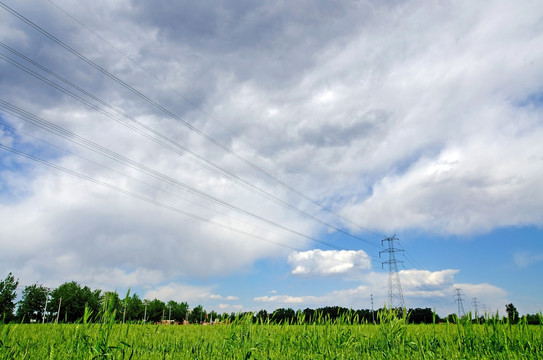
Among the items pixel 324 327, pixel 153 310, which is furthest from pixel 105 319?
pixel 153 310

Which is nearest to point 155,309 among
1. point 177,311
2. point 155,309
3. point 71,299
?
point 155,309

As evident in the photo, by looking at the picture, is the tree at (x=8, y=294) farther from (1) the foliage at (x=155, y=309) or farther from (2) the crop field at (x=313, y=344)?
(2) the crop field at (x=313, y=344)

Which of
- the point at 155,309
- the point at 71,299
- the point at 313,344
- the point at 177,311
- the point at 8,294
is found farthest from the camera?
the point at 177,311

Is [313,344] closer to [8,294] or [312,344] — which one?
[312,344]

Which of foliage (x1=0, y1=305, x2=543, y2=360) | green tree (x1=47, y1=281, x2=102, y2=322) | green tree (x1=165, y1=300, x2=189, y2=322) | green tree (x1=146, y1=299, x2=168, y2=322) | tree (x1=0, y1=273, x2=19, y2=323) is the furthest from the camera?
green tree (x1=165, y1=300, x2=189, y2=322)

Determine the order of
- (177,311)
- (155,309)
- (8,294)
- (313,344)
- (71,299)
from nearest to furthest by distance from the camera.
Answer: (313,344)
(8,294)
(71,299)
(155,309)
(177,311)

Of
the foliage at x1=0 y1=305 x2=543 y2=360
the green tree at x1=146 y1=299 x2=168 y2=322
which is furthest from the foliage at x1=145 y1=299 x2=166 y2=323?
the foliage at x1=0 y1=305 x2=543 y2=360

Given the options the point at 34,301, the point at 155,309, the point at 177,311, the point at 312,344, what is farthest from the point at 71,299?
the point at 312,344

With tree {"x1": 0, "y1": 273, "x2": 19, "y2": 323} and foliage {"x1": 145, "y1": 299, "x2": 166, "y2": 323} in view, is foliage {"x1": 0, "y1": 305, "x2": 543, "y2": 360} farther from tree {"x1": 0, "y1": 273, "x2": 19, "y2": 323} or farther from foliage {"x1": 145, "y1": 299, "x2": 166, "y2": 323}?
foliage {"x1": 145, "y1": 299, "x2": 166, "y2": 323}

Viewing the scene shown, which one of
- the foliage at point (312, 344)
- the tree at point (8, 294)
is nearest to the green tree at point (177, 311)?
the tree at point (8, 294)

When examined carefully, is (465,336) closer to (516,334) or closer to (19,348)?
(516,334)

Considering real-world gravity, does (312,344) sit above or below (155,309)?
above

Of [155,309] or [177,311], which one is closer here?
[155,309]

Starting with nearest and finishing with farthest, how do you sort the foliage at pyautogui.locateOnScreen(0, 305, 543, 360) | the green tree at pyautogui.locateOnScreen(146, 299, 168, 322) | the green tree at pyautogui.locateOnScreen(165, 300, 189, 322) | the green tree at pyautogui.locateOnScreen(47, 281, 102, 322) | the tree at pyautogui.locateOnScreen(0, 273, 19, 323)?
the foliage at pyautogui.locateOnScreen(0, 305, 543, 360)
the tree at pyautogui.locateOnScreen(0, 273, 19, 323)
the green tree at pyautogui.locateOnScreen(47, 281, 102, 322)
the green tree at pyautogui.locateOnScreen(146, 299, 168, 322)
the green tree at pyautogui.locateOnScreen(165, 300, 189, 322)
